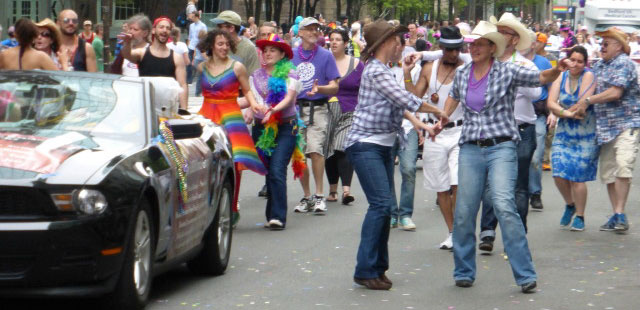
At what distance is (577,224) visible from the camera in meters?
11.7

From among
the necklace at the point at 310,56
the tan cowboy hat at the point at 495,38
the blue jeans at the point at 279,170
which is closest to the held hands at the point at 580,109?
the blue jeans at the point at 279,170

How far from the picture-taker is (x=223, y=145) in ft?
30.4

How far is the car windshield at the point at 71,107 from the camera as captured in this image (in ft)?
24.4

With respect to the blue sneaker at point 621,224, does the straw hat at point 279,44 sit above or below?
above

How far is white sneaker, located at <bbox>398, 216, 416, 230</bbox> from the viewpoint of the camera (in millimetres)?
11641

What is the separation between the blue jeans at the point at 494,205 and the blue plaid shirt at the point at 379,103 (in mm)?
566

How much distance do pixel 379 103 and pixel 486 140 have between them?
0.76 meters

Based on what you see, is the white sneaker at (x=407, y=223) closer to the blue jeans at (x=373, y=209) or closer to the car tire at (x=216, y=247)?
the car tire at (x=216, y=247)

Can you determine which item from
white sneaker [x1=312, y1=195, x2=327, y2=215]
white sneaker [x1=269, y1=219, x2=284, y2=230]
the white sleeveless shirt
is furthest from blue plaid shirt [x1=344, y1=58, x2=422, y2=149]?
white sneaker [x1=312, y1=195, x2=327, y2=215]

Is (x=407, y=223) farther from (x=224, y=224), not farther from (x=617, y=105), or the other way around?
(x=224, y=224)

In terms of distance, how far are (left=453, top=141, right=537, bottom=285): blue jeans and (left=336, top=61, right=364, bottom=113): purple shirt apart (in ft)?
14.5

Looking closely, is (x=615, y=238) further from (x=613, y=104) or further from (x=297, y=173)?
(x=297, y=173)

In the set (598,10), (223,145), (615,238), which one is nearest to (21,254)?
(223,145)

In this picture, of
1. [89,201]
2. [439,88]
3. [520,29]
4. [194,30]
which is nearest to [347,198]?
[439,88]
